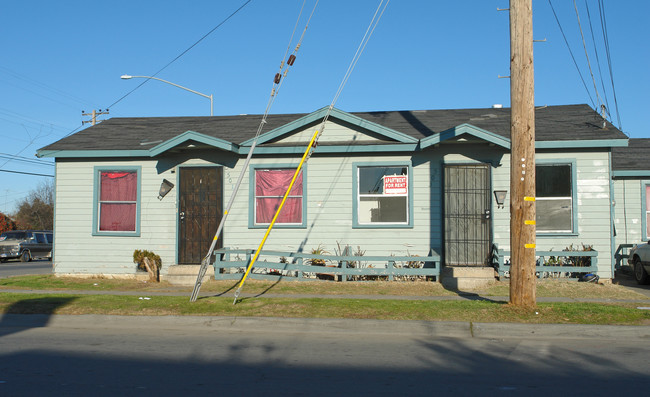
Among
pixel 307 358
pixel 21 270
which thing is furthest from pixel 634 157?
pixel 21 270

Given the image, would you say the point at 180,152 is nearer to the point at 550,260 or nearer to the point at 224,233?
the point at 224,233

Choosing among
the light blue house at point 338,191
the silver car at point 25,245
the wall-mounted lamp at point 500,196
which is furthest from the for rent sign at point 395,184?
the silver car at point 25,245

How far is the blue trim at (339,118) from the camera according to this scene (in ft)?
44.0

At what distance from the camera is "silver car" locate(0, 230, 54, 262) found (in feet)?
89.8

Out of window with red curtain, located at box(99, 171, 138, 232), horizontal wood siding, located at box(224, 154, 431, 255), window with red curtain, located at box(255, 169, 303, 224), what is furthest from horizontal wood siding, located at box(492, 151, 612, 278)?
window with red curtain, located at box(99, 171, 138, 232)

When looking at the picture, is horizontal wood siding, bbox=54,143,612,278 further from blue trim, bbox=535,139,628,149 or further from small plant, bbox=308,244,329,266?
blue trim, bbox=535,139,628,149

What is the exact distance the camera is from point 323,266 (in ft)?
44.1

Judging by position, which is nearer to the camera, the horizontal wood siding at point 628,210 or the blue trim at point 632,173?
the blue trim at point 632,173

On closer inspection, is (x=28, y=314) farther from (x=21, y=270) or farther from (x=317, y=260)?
(x=21, y=270)

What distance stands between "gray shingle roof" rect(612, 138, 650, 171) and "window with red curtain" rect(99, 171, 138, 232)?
13.3 metres

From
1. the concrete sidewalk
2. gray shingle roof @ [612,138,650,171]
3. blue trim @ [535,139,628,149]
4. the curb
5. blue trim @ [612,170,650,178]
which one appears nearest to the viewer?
the curb

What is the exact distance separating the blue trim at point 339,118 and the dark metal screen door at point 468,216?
1524mm

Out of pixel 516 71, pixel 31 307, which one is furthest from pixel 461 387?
pixel 31 307

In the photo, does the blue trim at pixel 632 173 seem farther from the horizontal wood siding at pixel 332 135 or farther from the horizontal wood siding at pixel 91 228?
the horizontal wood siding at pixel 91 228
